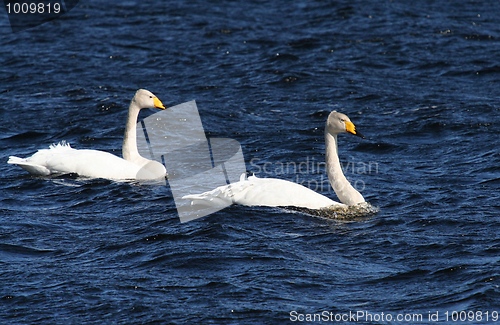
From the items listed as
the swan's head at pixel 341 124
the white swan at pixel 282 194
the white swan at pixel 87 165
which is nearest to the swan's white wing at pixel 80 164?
the white swan at pixel 87 165

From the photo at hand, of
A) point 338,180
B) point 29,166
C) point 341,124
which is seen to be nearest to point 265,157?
point 338,180

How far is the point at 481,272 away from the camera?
29.4 feet

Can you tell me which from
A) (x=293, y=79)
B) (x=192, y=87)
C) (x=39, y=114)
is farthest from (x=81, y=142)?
(x=293, y=79)

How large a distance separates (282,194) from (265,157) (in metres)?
3.14

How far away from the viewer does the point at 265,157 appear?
14.1 m

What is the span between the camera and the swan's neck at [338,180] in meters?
11.2

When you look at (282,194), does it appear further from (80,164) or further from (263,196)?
(80,164)

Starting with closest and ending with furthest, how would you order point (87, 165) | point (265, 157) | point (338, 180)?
1. point (338, 180)
2. point (87, 165)
3. point (265, 157)

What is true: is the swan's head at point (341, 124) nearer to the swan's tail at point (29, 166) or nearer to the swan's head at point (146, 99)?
the swan's head at point (146, 99)

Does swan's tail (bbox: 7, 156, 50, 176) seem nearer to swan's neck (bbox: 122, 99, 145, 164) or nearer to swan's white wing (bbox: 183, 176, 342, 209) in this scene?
swan's neck (bbox: 122, 99, 145, 164)

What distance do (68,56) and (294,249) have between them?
12.1 meters

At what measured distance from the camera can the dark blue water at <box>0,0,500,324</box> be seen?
28.0 ft

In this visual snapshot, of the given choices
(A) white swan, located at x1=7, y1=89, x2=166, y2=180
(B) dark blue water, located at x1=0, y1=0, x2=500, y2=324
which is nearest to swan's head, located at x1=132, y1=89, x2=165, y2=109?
(A) white swan, located at x1=7, y1=89, x2=166, y2=180

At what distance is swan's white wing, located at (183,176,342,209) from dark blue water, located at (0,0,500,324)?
163 mm
